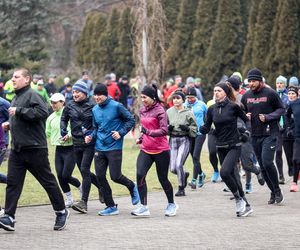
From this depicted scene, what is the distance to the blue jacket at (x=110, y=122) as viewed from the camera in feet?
43.0

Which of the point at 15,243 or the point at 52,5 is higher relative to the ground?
the point at 52,5

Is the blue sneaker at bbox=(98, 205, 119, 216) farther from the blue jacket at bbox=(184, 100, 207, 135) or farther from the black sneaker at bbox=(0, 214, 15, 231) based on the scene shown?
the blue jacket at bbox=(184, 100, 207, 135)

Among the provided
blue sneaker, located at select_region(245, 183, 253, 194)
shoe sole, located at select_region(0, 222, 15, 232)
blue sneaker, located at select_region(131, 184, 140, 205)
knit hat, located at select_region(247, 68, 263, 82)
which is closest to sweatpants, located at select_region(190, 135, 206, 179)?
blue sneaker, located at select_region(245, 183, 253, 194)

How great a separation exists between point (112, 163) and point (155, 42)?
47.9 ft

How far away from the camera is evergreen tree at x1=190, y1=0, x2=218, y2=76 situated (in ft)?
128

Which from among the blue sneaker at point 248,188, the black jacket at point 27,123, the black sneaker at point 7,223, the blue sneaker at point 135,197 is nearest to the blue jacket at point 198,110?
the blue sneaker at point 248,188

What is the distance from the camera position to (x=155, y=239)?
35.3ft

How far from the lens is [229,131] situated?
43.1 ft

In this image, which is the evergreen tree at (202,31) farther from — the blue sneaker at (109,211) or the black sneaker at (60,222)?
the black sneaker at (60,222)

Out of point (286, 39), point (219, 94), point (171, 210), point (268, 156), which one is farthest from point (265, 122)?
point (286, 39)

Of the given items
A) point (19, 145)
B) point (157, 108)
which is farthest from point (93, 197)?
point (19, 145)

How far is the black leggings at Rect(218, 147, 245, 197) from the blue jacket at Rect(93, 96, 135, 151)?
1.45m

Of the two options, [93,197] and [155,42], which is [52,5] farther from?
[93,197]

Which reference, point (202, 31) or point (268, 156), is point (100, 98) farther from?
point (202, 31)
